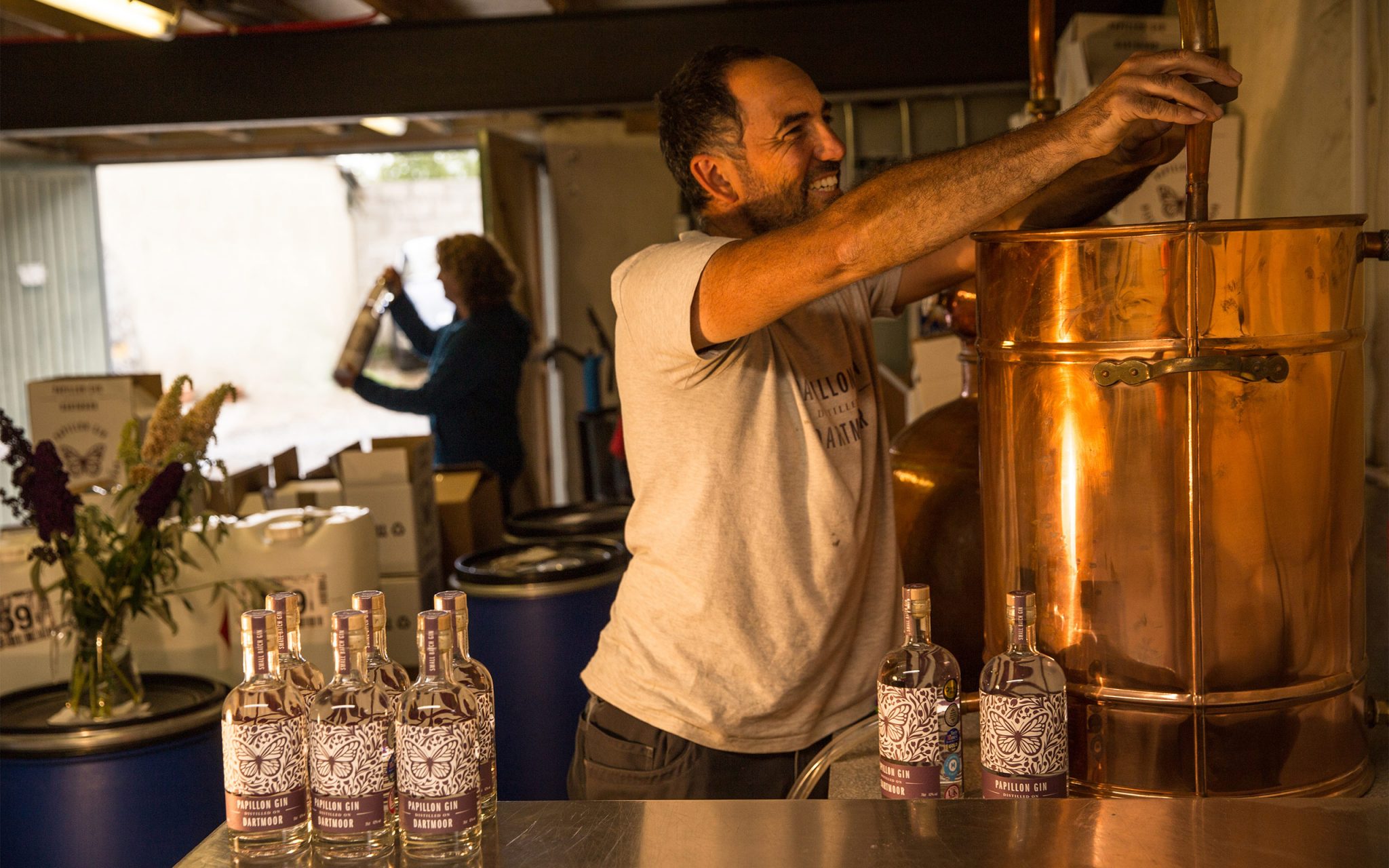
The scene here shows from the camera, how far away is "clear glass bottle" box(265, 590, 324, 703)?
1021mm

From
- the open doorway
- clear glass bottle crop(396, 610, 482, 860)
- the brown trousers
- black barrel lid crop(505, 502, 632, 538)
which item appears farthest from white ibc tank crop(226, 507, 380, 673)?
the open doorway

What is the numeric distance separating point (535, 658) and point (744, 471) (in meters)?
1.28

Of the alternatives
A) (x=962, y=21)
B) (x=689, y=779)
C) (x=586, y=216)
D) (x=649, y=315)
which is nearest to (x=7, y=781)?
(x=689, y=779)

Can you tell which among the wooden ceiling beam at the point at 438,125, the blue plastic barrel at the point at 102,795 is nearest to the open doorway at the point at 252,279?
the wooden ceiling beam at the point at 438,125

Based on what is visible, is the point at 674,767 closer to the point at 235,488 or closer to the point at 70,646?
the point at 70,646

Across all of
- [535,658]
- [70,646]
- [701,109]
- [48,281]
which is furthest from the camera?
[48,281]

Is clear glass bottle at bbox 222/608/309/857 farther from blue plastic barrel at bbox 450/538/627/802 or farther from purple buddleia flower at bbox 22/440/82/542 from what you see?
blue plastic barrel at bbox 450/538/627/802

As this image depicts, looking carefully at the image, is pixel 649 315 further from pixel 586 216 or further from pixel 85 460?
pixel 586 216

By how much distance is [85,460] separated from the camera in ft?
10.9

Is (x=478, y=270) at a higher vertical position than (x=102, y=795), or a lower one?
higher

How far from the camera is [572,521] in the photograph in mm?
3338

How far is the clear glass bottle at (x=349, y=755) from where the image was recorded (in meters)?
0.99

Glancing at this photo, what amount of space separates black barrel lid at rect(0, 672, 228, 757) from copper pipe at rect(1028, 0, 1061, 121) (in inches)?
62.6

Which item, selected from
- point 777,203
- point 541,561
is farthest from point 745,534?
point 541,561
